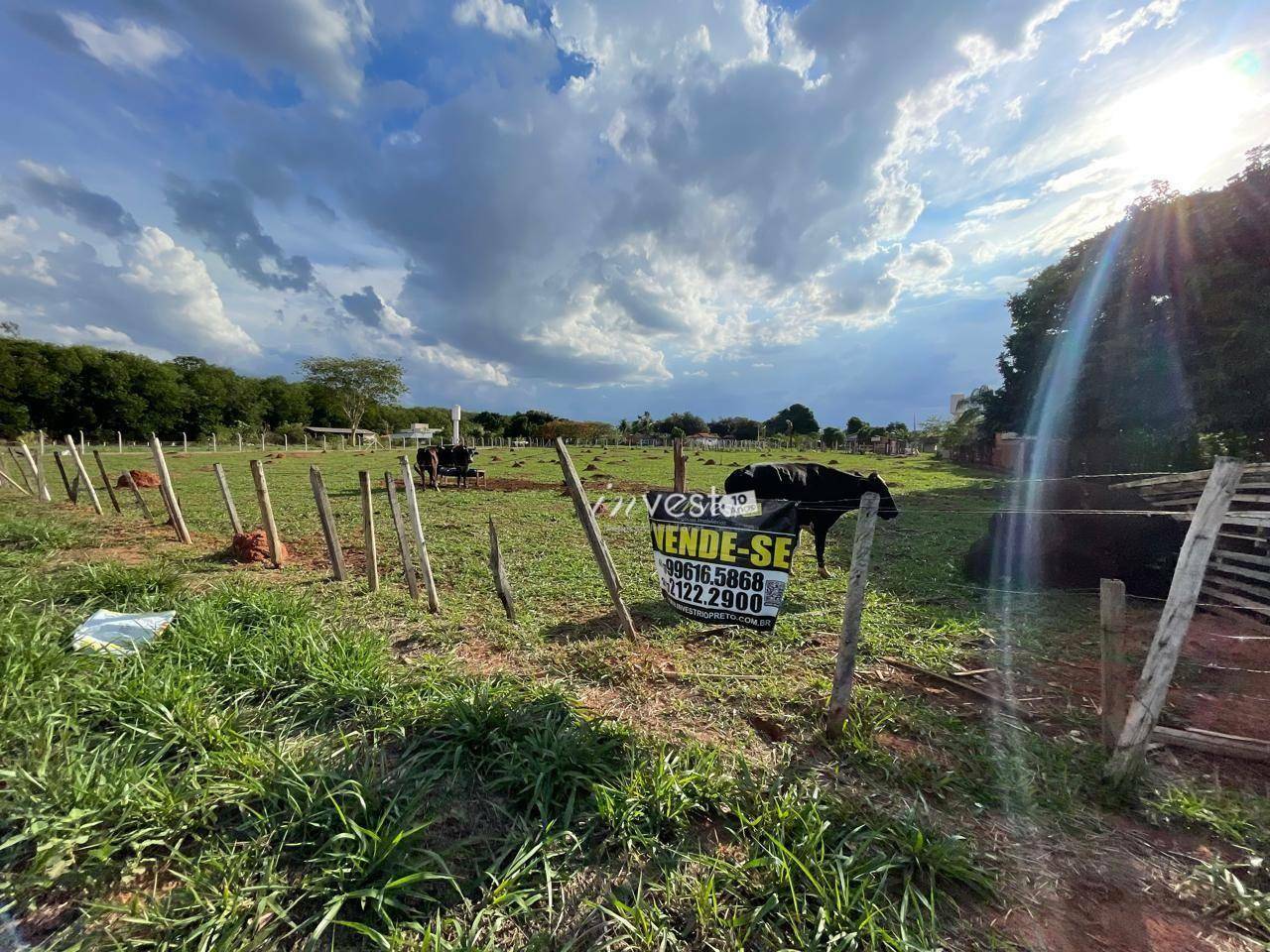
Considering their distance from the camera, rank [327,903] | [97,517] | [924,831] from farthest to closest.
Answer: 1. [97,517]
2. [924,831]
3. [327,903]

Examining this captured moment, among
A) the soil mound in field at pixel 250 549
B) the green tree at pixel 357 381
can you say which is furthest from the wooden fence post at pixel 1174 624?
the green tree at pixel 357 381

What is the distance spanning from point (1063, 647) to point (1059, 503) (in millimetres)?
4385

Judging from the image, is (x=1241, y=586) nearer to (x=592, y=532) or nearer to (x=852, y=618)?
(x=852, y=618)

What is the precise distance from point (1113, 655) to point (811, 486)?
391cm

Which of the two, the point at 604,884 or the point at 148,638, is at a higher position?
the point at 148,638

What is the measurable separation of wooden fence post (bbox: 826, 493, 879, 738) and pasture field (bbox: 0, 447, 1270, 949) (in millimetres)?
189

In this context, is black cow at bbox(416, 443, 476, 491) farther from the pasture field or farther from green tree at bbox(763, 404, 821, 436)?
green tree at bbox(763, 404, 821, 436)

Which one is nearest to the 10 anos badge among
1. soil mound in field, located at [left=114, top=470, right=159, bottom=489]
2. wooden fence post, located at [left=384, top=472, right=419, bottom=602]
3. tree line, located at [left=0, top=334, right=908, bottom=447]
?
wooden fence post, located at [left=384, top=472, right=419, bottom=602]

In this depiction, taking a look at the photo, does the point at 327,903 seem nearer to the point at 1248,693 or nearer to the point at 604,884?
the point at 604,884

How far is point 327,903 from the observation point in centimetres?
184

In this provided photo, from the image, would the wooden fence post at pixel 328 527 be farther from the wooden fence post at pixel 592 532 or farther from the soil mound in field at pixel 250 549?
the wooden fence post at pixel 592 532

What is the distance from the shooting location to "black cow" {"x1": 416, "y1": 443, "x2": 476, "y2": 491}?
14468 mm

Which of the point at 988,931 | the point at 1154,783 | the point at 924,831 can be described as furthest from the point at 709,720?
the point at 1154,783

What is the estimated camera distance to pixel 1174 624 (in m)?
2.42
